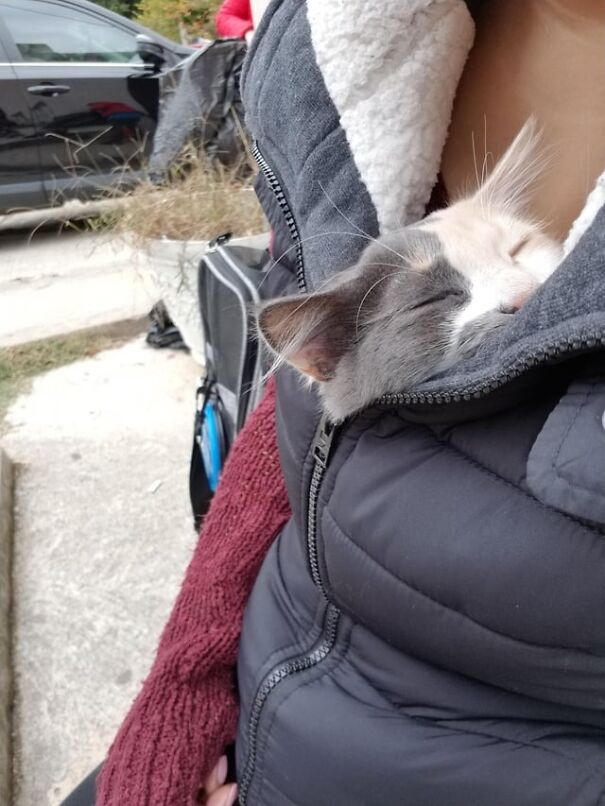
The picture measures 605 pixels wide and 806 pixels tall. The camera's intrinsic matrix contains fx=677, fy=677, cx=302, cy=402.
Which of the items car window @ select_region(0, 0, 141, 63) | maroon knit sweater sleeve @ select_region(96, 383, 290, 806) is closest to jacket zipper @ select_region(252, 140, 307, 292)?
maroon knit sweater sleeve @ select_region(96, 383, 290, 806)

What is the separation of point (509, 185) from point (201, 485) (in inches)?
39.3

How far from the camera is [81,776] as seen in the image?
142 cm

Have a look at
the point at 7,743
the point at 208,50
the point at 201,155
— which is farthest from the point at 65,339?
the point at 7,743

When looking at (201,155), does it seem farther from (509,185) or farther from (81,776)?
(81,776)

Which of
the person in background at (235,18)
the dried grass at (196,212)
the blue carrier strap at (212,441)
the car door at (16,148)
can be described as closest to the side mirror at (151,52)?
the car door at (16,148)

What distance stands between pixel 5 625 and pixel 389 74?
60.7 inches

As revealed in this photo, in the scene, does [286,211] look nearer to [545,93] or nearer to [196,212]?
[545,93]

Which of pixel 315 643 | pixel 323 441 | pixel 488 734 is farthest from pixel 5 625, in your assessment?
pixel 488 734

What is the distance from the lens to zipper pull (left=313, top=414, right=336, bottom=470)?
79 cm

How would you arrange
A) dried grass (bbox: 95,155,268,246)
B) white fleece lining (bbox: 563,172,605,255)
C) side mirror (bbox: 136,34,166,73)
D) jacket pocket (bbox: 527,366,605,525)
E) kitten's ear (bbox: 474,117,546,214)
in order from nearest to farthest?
jacket pocket (bbox: 527,366,605,525) → white fleece lining (bbox: 563,172,605,255) → kitten's ear (bbox: 474,117,546,214) → dried grass (bbox: 95,155,268,246) → side mirror (bbox: 136,34,166,73)

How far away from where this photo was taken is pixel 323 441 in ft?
2.60

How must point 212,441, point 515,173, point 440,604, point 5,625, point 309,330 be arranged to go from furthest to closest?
point 5,625, point 212,441, point 515,173, point 309,330, point 440,604

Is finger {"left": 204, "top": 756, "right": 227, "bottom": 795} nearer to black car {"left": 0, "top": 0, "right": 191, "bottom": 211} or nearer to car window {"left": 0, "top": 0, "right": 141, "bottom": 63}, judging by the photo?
black car {"left": 0, "top": 0, "right": 191, "bottom": 211}

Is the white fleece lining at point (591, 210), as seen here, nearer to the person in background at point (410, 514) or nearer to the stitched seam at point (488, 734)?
the person in background at point (410, 514)
